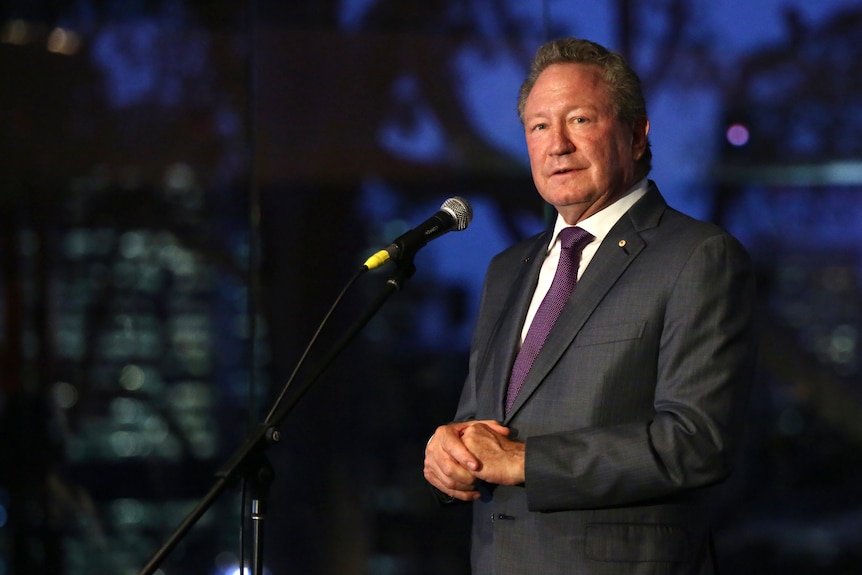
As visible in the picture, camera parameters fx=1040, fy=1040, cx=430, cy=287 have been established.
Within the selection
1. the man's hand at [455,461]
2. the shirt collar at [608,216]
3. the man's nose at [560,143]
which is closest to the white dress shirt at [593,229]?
the shirt collar at [608,216]

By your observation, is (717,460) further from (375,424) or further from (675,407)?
(375,424)

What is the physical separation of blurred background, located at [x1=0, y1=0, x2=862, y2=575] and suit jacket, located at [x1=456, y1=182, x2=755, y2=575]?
186 centimetres

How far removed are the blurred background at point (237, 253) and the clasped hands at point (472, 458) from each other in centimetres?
198

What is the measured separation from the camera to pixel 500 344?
208 cm

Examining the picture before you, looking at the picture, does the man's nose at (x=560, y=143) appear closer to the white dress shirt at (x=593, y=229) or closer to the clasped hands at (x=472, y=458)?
the white dress shirt at (x=593, y=229)

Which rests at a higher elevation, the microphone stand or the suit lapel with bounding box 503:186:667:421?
the suit lapel with bounding box 503:186:667:421

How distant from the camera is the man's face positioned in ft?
6.67

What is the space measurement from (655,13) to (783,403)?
1.44 metres

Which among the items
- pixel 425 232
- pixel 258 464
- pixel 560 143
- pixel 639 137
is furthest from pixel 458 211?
pixel 258 464

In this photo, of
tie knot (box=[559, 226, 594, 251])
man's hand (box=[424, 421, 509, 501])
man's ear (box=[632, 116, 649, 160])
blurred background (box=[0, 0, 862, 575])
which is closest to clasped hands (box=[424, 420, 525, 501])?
man's hand (box=[424, 421, 509, 501])

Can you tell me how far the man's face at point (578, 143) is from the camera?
2033 mm

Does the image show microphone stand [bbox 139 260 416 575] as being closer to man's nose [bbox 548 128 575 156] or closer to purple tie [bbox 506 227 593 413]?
purple tie [bbox 506 227 593 413]

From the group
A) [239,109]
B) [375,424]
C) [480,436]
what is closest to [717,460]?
[480,436]

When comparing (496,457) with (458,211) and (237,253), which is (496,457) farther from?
(237,253)
